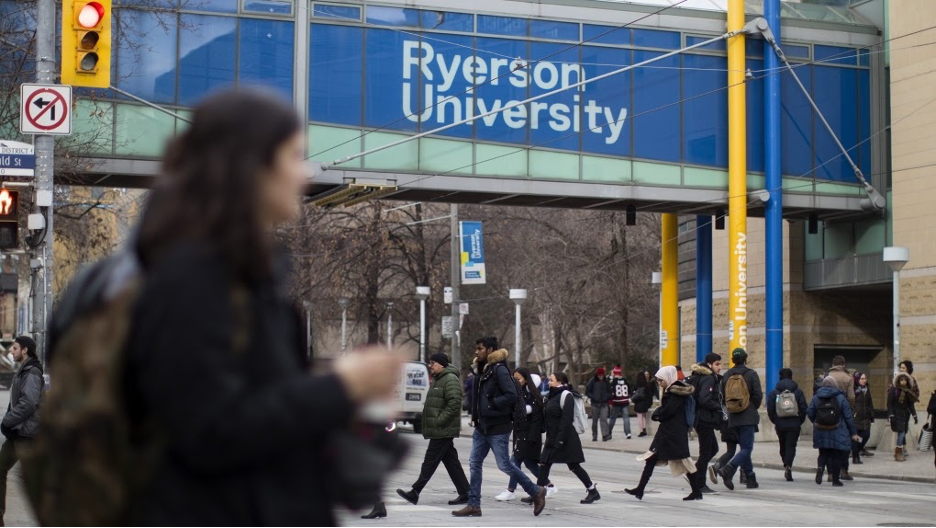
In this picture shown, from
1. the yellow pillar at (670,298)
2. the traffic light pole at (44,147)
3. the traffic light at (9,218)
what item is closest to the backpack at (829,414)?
the traffic light pole at (44,147)

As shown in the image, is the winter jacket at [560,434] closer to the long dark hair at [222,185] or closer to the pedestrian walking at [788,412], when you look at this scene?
the pedestrian walking at [788,412]

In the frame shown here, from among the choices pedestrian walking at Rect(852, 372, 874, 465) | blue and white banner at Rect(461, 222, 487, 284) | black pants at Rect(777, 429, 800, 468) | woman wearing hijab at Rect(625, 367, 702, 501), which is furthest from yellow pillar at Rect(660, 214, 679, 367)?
woman wearing hijab at Rect(625, 367, 702, 501)

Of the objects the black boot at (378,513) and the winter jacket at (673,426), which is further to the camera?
the winter jacket at (673,426)

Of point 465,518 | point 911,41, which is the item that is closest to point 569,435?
point 465,518

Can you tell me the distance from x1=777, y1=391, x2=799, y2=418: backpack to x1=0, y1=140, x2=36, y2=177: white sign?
1084cm

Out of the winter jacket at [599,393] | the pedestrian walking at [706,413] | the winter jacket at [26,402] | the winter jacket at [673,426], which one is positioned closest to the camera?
the winter jacket at [26,402]

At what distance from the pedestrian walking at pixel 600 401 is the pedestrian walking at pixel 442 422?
17685mm

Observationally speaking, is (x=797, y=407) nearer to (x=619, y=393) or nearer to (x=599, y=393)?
(x=599, y=393)

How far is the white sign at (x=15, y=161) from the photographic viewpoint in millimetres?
14828

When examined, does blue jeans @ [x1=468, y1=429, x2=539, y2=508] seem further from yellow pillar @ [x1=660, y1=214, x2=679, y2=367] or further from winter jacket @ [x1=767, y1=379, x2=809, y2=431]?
yellow pillar @ [x1=660, y1=214, x2=679, y2=367]

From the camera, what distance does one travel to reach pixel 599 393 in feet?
105

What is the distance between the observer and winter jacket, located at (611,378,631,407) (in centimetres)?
3234

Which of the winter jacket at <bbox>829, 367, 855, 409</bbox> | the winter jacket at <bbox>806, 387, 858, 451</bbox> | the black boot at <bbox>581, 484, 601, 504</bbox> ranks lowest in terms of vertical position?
the black boot at <bbox>581, 484, 601, 504</bbox>

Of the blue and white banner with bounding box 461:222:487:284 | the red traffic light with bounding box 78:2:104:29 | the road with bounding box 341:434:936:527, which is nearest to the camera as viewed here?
the red traffic light with bounding box 78:2:104:29
